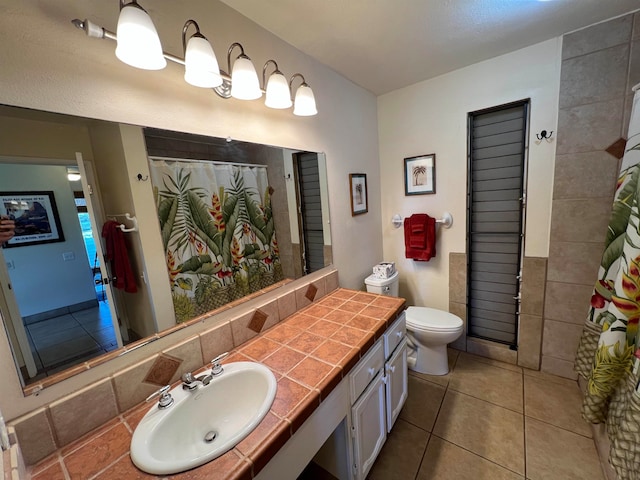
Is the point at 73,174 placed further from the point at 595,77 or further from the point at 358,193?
the point at 595,77

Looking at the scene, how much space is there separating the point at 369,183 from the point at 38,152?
196 cm

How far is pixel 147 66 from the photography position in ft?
2.57

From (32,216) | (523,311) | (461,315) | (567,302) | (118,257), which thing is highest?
(32,216)

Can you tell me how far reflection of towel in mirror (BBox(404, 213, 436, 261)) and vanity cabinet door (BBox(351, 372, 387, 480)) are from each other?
1.17 m

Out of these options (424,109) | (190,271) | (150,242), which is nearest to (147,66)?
(150,242)

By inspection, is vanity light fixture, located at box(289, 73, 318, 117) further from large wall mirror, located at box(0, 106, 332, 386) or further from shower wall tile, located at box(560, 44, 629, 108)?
shower wall tile, located at box(560, 44, 629, 108)

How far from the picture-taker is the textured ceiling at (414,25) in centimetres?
122

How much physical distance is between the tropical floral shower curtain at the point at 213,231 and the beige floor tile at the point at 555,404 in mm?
1858

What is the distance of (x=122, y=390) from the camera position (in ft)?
2.80

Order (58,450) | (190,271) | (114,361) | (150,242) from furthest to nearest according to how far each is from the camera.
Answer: (190,271), (150,242), (114,361), (58,450)

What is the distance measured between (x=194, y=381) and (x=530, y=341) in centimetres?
231

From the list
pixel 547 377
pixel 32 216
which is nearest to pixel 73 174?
pixel 32 216

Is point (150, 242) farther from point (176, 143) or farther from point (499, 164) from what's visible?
point (499, 164)

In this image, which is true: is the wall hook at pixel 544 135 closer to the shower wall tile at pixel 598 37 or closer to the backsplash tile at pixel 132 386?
the shower wall tile at pixel 598 37
